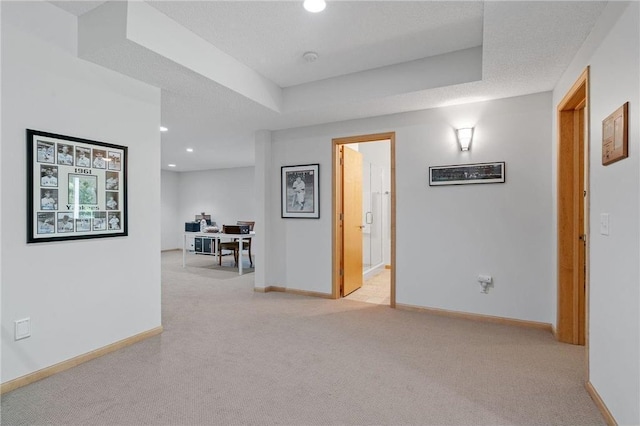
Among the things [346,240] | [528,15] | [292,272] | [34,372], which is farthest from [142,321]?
[528,15]

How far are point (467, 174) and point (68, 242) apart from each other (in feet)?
11.9

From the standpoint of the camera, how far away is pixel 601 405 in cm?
196

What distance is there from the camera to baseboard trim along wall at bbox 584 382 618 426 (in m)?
1.83

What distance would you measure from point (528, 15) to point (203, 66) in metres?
2.33

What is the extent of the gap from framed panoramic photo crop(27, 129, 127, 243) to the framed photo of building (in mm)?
3371

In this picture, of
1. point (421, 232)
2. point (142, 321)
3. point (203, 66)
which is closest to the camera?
point (203, 66)

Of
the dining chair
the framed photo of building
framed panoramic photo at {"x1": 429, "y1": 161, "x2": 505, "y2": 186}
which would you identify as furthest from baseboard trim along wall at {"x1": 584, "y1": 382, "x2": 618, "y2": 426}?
the dining chair

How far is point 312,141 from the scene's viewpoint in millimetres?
4617

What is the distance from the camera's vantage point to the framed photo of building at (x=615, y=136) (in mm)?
1675

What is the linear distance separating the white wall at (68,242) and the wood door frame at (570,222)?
362cm

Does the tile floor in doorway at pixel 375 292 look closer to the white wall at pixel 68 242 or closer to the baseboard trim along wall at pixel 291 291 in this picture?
the baseboard trim along wall at pixel 291 291

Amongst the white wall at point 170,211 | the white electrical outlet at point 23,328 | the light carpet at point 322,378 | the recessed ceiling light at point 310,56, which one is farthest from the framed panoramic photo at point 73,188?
the white wall at point 170,211

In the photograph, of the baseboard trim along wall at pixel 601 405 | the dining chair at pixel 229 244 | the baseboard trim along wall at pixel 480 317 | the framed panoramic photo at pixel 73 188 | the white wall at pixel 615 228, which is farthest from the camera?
the dining chair at pixel 229 244

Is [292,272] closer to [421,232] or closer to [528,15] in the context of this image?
[421,232]
